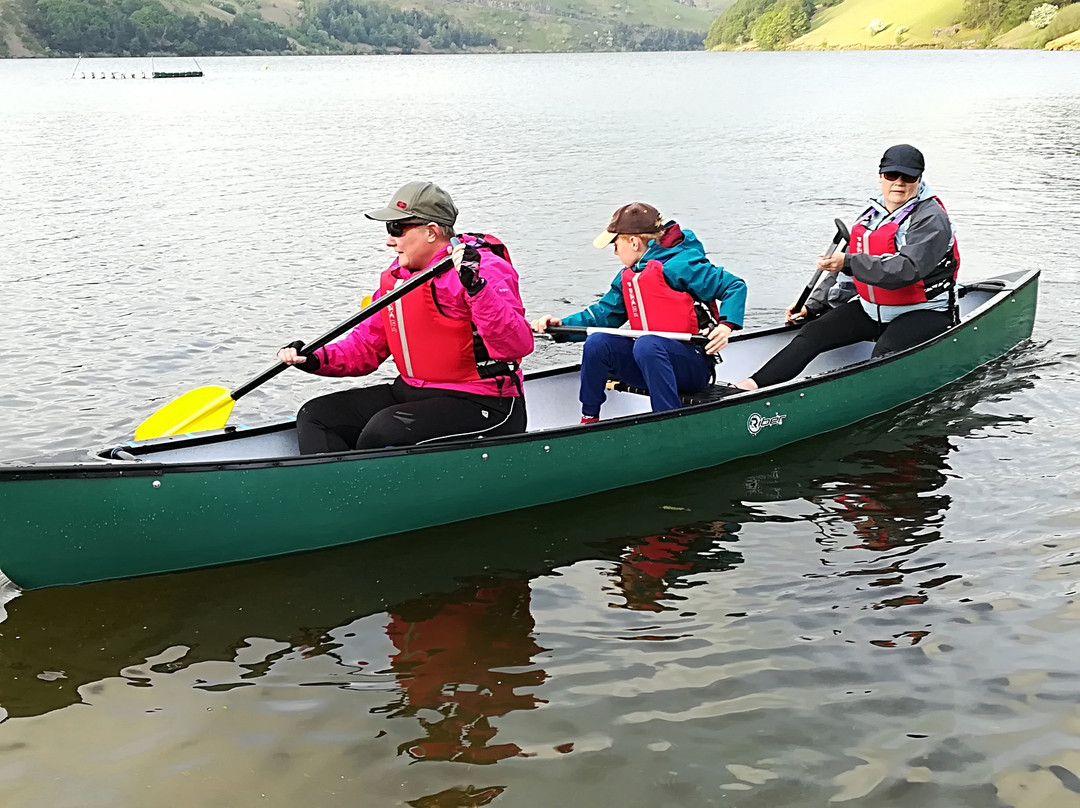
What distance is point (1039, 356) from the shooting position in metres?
9.84

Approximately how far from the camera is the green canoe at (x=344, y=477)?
5.39 meters

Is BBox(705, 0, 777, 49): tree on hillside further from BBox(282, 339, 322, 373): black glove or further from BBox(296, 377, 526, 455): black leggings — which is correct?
BBox(282, 339, 322, 373): black glove

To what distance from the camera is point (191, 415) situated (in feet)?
20.4

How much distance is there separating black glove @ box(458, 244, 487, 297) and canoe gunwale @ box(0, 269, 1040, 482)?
3.06 ft

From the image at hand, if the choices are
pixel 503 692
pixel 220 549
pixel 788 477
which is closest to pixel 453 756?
pixel 503 692

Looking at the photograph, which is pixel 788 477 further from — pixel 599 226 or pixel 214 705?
pixel 599 226

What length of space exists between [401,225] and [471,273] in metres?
0.48

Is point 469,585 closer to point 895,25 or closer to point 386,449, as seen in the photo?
point 386,449

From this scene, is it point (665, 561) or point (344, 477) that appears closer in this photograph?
point (344, 477)

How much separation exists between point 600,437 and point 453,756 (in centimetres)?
→ 268

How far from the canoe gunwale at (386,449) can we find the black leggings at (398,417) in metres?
0.09

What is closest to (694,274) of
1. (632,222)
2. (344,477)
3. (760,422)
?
(632,222)

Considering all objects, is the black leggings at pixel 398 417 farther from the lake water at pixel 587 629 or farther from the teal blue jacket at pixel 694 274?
the teal blue jacket at pixel 694 274

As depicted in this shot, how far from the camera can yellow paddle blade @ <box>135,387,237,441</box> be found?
20.2ft
